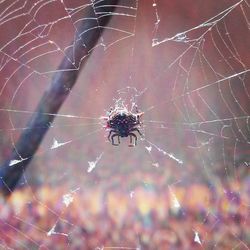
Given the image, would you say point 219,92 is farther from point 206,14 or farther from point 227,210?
point 227,210

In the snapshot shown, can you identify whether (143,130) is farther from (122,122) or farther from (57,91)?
(57,91)

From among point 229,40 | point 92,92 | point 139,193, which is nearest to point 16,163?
point 92,92

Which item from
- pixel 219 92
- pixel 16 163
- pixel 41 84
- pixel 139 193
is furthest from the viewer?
pixel 139 193

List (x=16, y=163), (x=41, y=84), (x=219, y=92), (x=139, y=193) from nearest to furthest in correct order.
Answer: (x=16, y=163), (x=41, y=84), (x=219, y=92), (x=139, y=193)

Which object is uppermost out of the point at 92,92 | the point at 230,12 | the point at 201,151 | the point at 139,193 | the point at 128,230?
the point at 230,12

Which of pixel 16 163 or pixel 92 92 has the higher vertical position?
pixel 92 92

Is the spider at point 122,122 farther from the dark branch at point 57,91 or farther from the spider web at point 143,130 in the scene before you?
the dark branch at point 57,91
